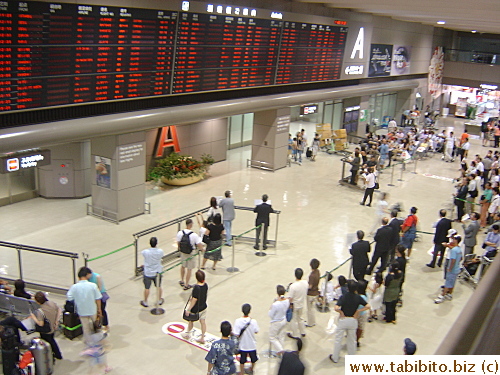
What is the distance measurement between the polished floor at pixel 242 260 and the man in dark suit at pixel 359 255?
1.08m

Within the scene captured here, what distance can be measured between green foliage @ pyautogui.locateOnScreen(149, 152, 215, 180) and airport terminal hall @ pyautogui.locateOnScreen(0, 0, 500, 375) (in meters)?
0.06

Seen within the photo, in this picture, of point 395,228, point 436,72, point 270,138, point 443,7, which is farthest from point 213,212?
point 436,72

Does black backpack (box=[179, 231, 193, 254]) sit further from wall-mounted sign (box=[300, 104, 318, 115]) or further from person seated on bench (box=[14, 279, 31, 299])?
wall-mounted sign (box=[300, 104, 318, 115])

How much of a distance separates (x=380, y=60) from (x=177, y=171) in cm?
1348

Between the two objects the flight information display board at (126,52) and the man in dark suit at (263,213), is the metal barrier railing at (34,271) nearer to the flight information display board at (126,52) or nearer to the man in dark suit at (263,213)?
the flight information display board at (126,52)

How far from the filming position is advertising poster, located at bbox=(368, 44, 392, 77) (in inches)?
986

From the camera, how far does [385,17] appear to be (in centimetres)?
2530

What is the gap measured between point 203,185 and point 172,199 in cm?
182

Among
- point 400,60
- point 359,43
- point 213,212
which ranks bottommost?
→ point 213,212

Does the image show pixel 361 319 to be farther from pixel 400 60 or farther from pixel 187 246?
pixel 400 60

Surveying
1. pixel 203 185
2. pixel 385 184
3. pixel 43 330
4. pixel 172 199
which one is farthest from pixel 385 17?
pixel 43 330

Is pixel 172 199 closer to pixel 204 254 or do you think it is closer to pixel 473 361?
pixel 204 254

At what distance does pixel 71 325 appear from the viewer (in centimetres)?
856

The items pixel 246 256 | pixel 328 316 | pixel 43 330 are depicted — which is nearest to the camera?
pixel 43 330
